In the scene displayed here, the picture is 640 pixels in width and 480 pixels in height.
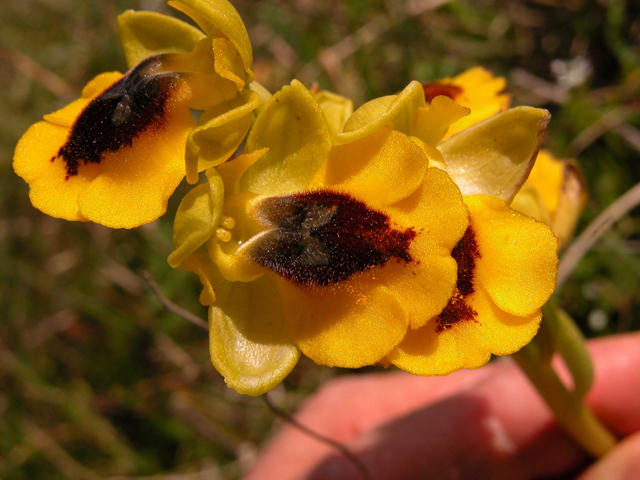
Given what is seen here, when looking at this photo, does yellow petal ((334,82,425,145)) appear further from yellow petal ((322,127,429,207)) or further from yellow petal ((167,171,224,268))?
yellow petal ((167,171,224,268))

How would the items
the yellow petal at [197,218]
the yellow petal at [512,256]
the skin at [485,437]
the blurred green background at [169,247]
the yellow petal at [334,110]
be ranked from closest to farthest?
1. the yellow petal at [197,218]
2. the yellow petal at [512,256]
3. the yellow petal at [334,110]
4. the skin at [485,437]
5. the blurred green background at [169,247]

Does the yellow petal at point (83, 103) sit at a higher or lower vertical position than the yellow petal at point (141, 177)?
higher

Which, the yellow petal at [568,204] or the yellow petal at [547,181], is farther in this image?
the yellow petal at [547,181]

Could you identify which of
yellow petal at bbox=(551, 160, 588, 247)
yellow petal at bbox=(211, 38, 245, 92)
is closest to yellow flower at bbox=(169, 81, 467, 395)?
yellow petal at bbox=(211, 38, 245, 92)

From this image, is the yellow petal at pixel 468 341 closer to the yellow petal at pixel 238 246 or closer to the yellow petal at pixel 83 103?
the yellow petal at pixel 238 246

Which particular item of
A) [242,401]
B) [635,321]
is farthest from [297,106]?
[242,401]

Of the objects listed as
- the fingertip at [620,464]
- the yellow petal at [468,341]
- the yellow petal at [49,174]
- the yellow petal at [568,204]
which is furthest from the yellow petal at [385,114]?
the fingertip at [620,464]

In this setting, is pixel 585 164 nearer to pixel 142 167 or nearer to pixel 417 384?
pixel 417 384
